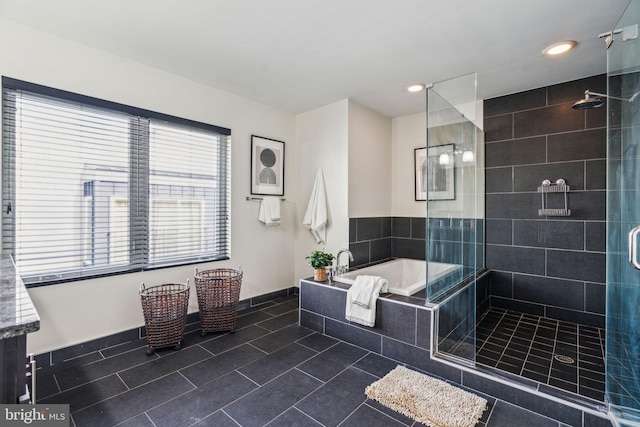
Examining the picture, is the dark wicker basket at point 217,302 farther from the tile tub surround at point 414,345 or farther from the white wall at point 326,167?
the white wall at point 326,167

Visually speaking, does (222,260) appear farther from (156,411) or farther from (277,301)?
(156,411)

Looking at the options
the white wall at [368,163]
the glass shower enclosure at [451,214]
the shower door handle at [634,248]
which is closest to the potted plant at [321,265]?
the white wall at [368,163]

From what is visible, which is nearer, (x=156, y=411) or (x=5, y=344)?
(x=5, y=344)

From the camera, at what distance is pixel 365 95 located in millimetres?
3383

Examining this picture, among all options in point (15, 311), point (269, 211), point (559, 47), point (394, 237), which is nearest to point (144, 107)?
point (269, 211)

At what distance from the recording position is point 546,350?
2469mm

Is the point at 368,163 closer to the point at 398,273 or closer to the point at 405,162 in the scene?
the point at 405,162

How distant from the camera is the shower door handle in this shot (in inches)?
55.3

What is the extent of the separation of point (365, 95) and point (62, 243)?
309 cm

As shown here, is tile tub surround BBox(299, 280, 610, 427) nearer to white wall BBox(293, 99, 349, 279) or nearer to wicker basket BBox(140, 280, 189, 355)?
white wall BBox(293, 99, 349, 279)

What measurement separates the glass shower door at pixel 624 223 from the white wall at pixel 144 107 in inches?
90.8

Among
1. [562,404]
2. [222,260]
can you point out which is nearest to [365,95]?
[222,260]

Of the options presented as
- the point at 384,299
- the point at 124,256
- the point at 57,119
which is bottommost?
the point at 384,299

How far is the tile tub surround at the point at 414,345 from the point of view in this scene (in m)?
1.70
